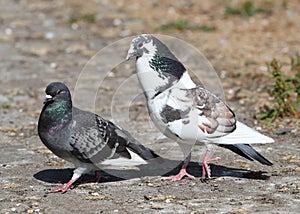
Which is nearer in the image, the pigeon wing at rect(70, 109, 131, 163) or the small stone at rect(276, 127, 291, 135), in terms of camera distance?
the pigeon wing at rect(70, 109, 131, 163)

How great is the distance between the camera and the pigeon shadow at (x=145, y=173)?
5780 millimetres

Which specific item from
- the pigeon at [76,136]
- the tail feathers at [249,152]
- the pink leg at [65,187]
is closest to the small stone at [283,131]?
the tail feathers at [249,152]

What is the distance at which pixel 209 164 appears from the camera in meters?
6.12

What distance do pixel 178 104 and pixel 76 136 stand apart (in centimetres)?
80

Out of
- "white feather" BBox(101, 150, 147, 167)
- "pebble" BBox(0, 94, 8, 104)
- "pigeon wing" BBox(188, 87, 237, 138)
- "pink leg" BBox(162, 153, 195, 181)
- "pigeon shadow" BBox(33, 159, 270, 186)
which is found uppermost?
"pigeon wing" BBox(188, 87, 237, 138)

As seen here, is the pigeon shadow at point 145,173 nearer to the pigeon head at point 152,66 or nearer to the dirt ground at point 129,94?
the dirt ground at point 129,94

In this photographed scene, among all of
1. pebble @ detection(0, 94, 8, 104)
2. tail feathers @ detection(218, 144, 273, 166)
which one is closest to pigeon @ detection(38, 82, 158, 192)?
tail feathers @ detection(218, 144, 273, 166)

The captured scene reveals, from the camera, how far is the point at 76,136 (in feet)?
17.6

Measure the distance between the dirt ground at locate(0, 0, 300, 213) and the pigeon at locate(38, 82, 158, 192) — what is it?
238 mm

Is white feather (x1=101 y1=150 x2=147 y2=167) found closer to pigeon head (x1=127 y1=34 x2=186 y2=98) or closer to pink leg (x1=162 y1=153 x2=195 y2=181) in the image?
pink leg (x1=162 y1=153 x2=195 y2=181)

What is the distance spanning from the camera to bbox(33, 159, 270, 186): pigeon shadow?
578cm

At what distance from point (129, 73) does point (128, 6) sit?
382cm

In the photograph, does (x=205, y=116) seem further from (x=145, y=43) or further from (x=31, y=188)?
(x=31, y=188)

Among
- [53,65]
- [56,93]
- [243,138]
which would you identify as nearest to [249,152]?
[243,138]
